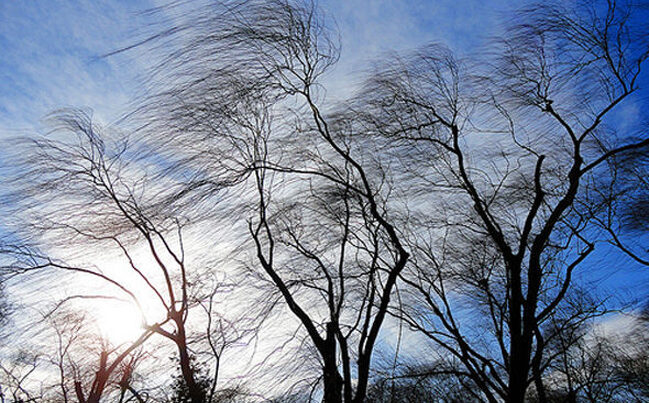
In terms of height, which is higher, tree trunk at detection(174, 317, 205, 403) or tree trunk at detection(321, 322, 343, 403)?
tree trunk at detection(174, 317, 205, 403)

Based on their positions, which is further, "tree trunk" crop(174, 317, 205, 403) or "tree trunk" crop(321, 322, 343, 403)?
"tree trunk" crop(174, 317, 205, 403)

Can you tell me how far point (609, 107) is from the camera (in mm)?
5059

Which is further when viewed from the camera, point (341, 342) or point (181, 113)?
point (341, 342)

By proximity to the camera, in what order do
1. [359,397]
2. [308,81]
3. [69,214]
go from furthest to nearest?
1. [69,214]
2. [308,81]
3. [359,397]

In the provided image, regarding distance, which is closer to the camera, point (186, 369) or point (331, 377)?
point (331, 377)

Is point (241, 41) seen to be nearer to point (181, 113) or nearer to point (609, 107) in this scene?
point (181, 113)

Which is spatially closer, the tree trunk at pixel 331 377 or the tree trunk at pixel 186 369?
the tree trunk at pixel 331 377

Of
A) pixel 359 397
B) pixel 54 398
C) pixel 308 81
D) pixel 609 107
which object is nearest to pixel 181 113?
pixel 308 81

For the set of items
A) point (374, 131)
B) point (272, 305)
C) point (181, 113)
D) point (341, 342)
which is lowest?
point (341, 342)

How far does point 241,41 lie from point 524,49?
3.37 metres

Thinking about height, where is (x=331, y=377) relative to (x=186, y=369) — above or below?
below

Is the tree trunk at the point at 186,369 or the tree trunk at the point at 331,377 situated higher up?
the tree trunk at the point at 186,369

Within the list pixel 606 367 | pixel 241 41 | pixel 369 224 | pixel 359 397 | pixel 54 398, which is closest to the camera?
pixel 359 397

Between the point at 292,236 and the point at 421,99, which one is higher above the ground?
the point at 421,99
